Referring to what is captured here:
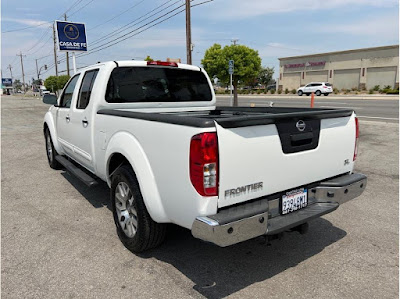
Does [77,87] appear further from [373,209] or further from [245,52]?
[245,52]

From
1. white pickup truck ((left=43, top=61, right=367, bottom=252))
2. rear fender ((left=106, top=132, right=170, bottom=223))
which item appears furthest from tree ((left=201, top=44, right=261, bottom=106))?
rear fender ((left=106, top=132, right=170, bottom=223))

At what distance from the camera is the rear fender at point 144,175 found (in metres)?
2.72

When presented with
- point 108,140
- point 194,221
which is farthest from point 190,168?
point 108,140

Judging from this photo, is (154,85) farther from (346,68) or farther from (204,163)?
(346,68)

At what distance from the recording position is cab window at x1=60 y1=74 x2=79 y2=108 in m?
5.10

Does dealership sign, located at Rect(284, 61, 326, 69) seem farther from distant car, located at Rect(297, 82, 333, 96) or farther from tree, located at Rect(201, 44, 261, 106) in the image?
tree, located at Rect(201, 44, 261, 106)

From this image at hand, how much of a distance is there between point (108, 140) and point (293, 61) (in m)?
59.1

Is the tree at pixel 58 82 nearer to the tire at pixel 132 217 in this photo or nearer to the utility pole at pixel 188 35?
the utility pole at pixel 188 35

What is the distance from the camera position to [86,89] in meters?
4.40

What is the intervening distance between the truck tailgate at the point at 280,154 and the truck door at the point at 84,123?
7.63 ft

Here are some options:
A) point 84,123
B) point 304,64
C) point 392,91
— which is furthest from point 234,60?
point 304,64

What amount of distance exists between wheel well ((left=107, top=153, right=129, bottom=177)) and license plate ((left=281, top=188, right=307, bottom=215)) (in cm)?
159

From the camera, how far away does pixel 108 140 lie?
3.52 m

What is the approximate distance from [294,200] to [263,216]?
0.50m
